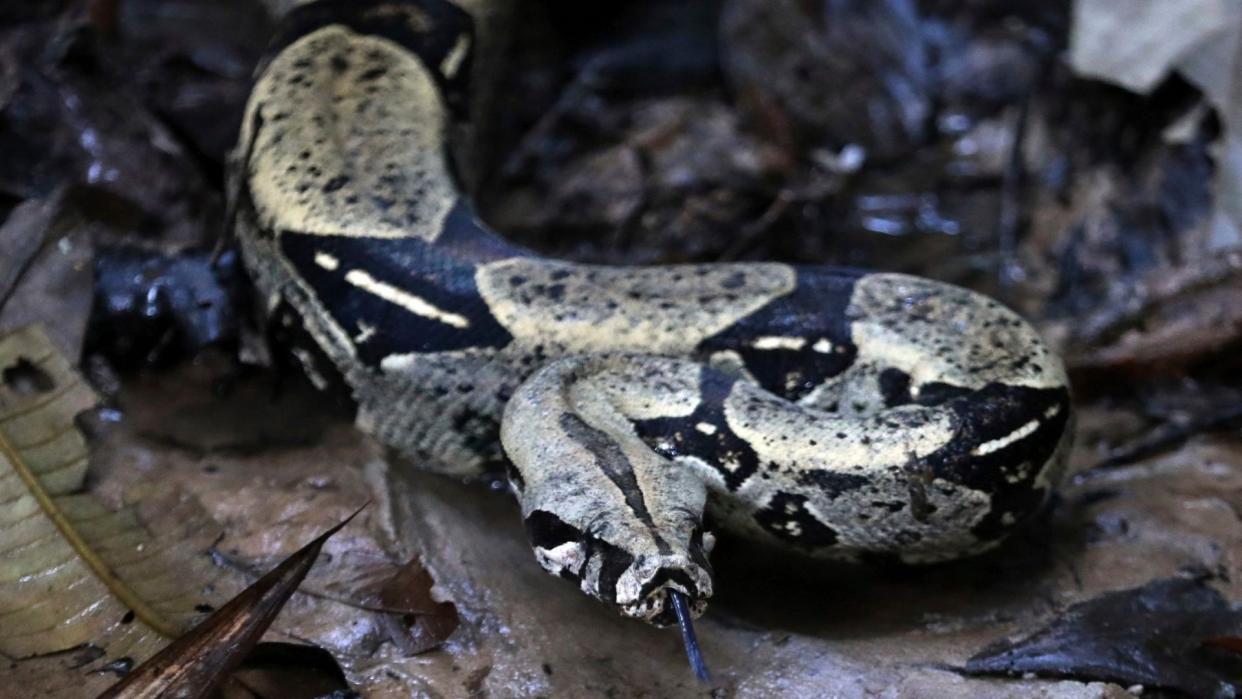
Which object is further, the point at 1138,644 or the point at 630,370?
the point at 630,370

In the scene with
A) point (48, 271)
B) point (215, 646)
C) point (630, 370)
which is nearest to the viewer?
point (215, 646)

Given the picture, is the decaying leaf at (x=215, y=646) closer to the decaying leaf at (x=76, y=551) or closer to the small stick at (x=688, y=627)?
the decaying leaf at (x=76, y=551)

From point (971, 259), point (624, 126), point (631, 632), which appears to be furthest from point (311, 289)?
point (971, 259)

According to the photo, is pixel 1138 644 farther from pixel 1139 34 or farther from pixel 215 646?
pixel 1139 34

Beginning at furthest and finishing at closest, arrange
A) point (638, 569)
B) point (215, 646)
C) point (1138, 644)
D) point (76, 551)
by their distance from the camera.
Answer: point (1138, 644)
point (76, 551)
point (638, 569)
point (215, 646)

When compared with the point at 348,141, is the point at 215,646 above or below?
below

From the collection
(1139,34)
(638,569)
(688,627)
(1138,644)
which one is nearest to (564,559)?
(638,569)

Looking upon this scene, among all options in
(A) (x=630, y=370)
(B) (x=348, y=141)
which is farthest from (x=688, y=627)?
(B) (x=348, y=141)

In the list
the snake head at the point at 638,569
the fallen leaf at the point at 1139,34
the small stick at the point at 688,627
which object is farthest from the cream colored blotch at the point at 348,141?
the fallen leaf at the point at 1139,34

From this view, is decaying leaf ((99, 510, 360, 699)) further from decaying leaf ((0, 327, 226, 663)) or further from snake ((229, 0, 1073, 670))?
snake ((229, 0, 1073, 670))

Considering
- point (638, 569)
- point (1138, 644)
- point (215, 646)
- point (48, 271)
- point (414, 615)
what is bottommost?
point (1138, 644)
